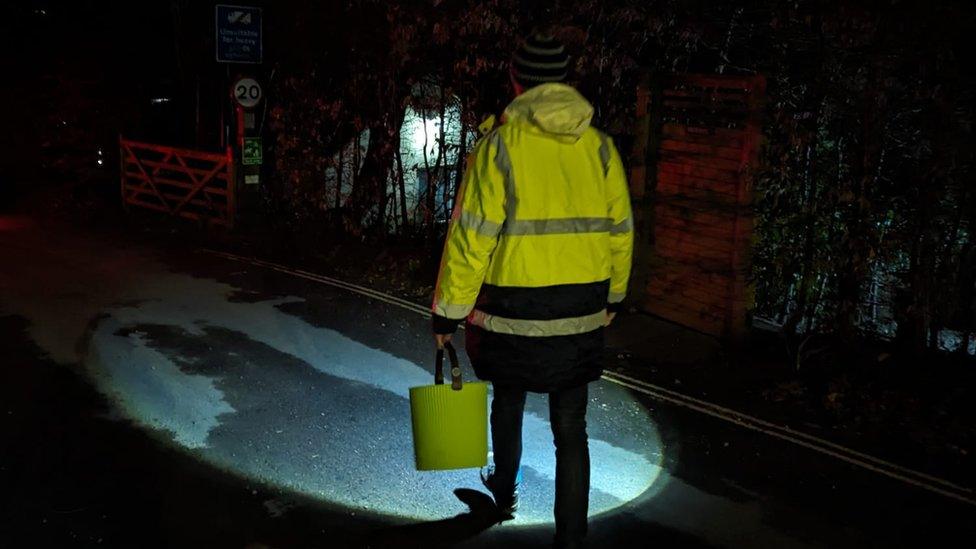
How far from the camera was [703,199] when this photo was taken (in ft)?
26.3

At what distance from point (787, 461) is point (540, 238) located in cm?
270

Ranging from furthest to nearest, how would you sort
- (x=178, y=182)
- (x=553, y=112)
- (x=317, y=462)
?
(x=178, y=182) < (x=317, y=462) < (x=553, y=112)

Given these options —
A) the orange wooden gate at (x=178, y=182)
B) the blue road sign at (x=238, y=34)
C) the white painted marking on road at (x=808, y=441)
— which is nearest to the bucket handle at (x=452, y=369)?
the white painted marking on road at (x=808, y=441)

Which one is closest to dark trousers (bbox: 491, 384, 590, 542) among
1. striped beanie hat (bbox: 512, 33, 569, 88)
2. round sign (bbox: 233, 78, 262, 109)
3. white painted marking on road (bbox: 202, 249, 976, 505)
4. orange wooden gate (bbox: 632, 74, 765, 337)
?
striped beanie hat (bbox: 512, 33, 569, 88)

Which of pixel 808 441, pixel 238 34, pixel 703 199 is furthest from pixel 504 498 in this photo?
pixel 238 34

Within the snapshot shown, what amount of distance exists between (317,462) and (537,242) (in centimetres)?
230

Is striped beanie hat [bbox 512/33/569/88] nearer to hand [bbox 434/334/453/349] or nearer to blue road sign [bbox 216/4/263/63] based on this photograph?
hand [bbox 434/334/453/349]

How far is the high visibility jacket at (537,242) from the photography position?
3.77 metres

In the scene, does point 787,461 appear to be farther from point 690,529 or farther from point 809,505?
point 690,529

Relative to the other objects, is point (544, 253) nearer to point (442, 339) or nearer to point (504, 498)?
point (442, 339)

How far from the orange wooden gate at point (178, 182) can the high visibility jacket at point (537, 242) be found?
1113cm

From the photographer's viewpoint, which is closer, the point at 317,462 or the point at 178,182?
the point at 317,462

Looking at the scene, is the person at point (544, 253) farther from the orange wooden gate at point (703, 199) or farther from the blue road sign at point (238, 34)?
the blue road sign at point (238, 34)

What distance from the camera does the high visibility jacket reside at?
3.77m
